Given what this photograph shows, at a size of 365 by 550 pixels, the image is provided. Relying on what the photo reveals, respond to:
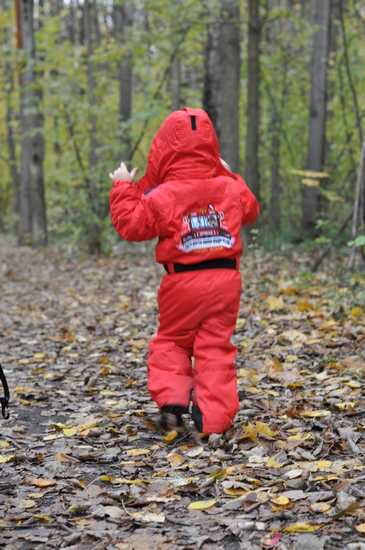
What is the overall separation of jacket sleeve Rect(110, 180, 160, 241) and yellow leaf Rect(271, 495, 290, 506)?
1.69m

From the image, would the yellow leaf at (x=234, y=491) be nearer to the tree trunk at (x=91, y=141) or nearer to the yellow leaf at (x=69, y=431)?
the yellow leaf at (x=69, y=431)

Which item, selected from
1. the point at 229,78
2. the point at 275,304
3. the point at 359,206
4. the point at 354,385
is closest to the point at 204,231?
the point at 354,385

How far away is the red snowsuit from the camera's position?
4285mm

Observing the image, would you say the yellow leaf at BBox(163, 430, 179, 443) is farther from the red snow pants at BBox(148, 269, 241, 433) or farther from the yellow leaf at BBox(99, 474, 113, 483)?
the yellow leaf at BBox(99, 474, 113, 483)

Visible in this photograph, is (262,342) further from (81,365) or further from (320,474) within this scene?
(320,474)

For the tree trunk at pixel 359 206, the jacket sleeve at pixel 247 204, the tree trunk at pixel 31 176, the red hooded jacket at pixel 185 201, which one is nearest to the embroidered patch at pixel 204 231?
the red hooded jacket at pixel 185 201

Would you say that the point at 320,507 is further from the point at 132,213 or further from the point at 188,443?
the point at 132,213

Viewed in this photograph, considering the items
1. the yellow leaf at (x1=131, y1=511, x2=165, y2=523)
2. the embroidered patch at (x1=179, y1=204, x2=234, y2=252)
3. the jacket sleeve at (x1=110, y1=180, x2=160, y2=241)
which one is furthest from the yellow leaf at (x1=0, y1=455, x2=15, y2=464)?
the embroidered patch at (x1=179, y1=204, x2=234, y2=252)

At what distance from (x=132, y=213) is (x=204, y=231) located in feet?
1.43

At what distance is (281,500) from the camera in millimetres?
3203

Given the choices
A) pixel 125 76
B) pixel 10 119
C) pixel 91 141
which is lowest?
pixel 91 141

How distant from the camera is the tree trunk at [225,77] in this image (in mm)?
11820

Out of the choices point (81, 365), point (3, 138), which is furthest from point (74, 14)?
point (81, 365)

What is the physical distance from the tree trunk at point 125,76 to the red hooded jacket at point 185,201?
9.47m
